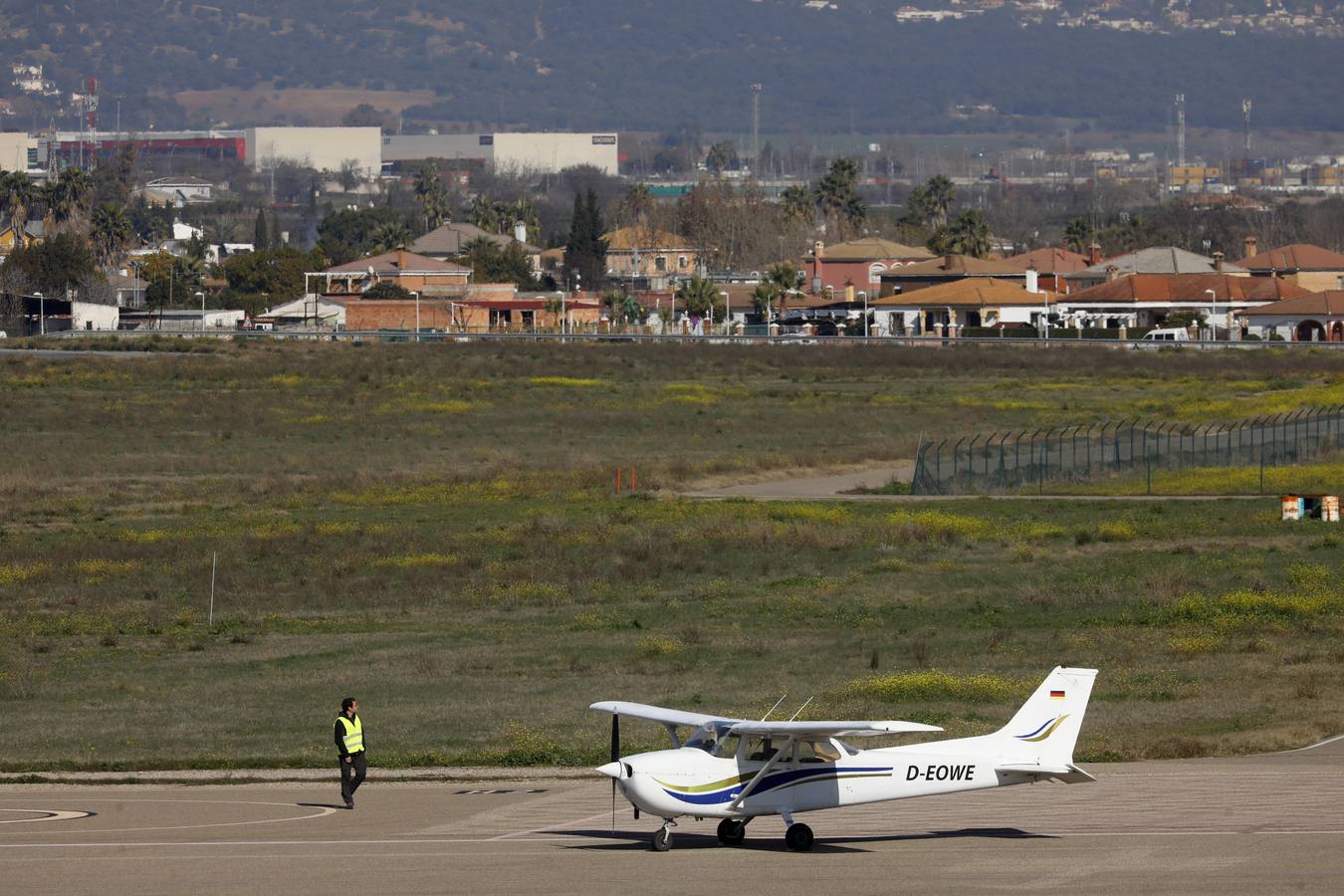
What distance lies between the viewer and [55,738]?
1203 inches

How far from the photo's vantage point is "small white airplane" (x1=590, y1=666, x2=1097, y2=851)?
2223 centimetres

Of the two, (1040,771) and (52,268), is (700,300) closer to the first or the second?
(52,268)

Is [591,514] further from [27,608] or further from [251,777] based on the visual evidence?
[251,777]

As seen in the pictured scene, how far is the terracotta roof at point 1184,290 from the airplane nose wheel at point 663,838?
16096cm

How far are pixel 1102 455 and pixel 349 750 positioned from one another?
1903 inches

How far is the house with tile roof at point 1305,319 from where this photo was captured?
162 meters

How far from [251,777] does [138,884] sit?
20.1ft

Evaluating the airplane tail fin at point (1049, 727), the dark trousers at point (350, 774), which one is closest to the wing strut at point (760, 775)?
the airplane tail fin at point (1049, 727)

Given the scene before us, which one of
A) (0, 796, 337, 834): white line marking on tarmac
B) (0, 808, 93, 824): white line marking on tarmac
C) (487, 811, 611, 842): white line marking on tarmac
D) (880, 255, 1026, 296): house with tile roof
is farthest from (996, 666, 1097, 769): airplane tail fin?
(880, 255, 1026, 296): house with tile roof

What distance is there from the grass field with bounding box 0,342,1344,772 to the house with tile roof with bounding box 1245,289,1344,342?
83.4 m

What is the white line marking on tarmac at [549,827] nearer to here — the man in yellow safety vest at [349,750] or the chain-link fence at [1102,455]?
the man in yellow safety vest at [349,750]

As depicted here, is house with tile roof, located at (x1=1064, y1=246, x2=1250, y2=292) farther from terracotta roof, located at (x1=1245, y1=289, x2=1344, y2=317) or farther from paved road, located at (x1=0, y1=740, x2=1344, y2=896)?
paved road, located at (x1=0, y1=740, x2=1344, y2=896)

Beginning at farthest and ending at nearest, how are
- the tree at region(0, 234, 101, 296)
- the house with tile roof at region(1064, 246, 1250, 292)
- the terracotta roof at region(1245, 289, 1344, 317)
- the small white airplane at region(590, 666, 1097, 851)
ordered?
the tree at region(0, 234, 101, 296), the house with tile roof at region(1064, 246, 1250, 292), the terracotta roof at region(1245, 289, 1344, 317), the small white airplane at region(590, 666, 1097, 851)

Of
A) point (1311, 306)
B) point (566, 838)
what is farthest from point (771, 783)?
point (1311, 306)
